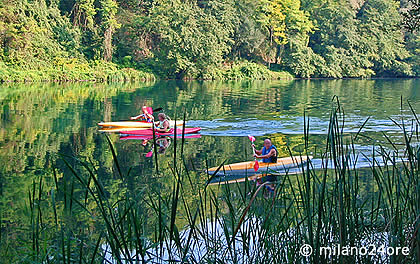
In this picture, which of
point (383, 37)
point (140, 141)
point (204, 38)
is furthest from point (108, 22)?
point (140, 141)

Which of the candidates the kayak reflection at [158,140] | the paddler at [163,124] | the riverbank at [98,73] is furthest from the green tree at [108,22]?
the kayak reflection at [158,140]

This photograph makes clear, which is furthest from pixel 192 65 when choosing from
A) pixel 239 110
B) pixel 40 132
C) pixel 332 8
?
pixel 40 132

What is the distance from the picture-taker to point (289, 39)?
1955 inches

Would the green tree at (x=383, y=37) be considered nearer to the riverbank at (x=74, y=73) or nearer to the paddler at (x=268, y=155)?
the riverbank at (x=74, y=73)

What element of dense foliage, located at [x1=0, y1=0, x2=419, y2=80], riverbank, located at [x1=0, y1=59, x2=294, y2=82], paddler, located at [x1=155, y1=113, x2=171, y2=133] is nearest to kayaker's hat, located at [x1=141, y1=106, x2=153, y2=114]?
paddler, located at [x1=155, y1=113, x2=171, y2=133]

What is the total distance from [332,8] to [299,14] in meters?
3.20

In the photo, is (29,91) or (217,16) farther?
(217,16)

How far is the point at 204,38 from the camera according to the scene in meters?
43.0

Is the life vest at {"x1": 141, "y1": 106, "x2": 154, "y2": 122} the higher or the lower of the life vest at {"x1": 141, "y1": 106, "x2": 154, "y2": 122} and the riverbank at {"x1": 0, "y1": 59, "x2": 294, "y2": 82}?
the lower

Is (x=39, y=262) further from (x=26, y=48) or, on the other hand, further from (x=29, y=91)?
(x=26, y=48)

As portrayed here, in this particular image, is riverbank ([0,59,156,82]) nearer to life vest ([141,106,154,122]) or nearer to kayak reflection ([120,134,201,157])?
life vest ([141,106,154,122])

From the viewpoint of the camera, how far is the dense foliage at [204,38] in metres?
36.6

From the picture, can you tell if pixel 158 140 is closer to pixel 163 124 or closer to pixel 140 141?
pixel 140 141

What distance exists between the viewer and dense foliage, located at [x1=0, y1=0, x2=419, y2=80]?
36616mm
